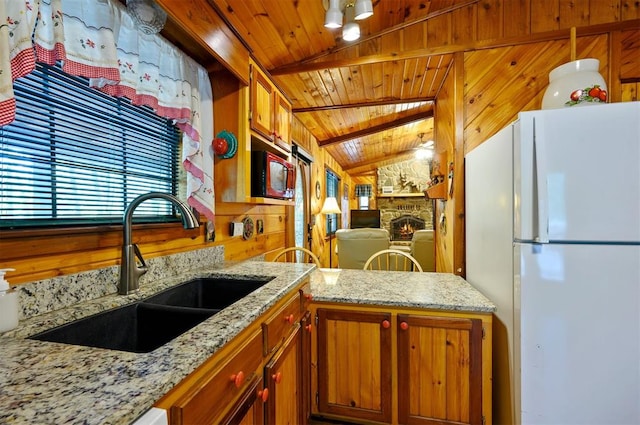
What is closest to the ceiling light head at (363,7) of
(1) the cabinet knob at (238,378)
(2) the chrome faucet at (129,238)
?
(2) the chrome faucet at (129,238)

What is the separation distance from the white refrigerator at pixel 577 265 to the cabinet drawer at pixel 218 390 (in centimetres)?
114

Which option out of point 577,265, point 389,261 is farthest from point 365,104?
point 577,265

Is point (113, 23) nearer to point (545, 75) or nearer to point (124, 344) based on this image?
point (124, 344)

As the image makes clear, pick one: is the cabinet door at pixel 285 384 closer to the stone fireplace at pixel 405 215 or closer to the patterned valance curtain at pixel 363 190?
the stone fireplace at pixel 405 215

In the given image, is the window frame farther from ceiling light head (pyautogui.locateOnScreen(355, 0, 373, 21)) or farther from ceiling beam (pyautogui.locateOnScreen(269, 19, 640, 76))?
ceiling light head (pyautogui.locateOnScreen(355, 0, 373, 21))

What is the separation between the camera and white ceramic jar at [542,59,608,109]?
4.63 ft

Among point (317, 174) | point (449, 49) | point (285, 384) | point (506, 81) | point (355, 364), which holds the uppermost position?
point (449, 49)

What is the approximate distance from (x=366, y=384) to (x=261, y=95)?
6.06 feet

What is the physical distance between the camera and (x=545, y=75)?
1.96 m

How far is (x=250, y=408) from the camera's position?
0.92m

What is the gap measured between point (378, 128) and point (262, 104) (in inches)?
108

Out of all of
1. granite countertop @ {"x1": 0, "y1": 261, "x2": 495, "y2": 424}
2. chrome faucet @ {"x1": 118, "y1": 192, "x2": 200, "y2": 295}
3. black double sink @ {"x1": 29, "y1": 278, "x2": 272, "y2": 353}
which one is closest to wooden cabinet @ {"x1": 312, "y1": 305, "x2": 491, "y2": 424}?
granite countertop @ {"x1": 0, "y1": 261, "x2": 495, "y2": 424}

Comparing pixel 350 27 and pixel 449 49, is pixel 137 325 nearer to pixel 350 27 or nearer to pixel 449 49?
pixel 350 27

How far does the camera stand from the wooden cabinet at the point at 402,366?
1480 millimetres
